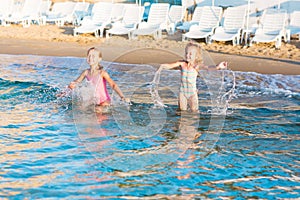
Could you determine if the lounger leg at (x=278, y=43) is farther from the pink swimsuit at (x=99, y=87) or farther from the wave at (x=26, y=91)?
the pink swimsuit at (x=99, y=87)

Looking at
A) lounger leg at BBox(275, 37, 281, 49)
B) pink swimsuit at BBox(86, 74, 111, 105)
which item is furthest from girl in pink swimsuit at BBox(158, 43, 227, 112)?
lounger leg at BBox(275, 37, 281, 49)

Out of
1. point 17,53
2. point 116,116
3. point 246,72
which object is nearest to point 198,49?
point 116,116

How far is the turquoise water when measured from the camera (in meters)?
5.44

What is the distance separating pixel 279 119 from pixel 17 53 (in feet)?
25.9

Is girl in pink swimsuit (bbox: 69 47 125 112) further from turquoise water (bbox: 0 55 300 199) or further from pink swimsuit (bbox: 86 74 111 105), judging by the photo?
turquoise water (bbox: 0 55 300 199)

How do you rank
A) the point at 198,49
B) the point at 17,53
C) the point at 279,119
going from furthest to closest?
the point at 17,53, the point at 279,119, the point at 198,49

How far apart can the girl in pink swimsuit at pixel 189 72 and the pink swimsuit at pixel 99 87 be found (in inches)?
37.9

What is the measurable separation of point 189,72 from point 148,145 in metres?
1.45

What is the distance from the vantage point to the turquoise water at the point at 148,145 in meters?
5.44

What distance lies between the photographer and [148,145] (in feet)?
22.0

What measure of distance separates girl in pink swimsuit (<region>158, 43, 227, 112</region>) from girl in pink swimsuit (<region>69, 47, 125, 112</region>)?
2.74ft

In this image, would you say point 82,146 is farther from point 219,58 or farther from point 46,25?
point 46,25

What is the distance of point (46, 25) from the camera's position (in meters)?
18.4

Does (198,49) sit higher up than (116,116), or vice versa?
(198,49)
